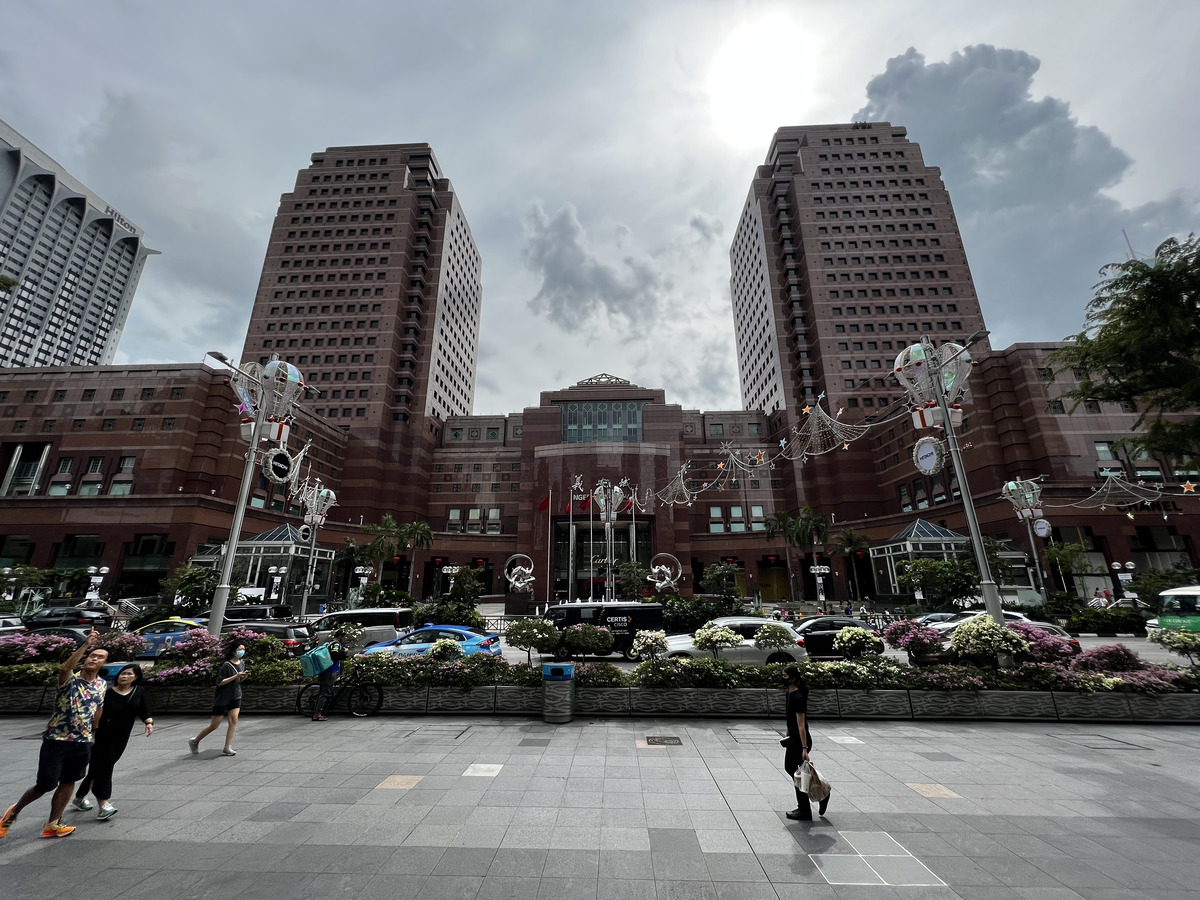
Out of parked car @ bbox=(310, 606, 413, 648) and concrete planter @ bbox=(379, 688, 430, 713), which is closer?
concrete planter @ bbox=(379, 688, 430, 713)

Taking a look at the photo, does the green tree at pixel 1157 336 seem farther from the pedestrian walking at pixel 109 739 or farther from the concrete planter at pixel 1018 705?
the pedestrian walking at pixel 109 739

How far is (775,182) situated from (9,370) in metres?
105

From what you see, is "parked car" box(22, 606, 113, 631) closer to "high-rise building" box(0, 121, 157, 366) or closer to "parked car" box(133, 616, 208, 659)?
"parked car" box(133, 616, 208, 659)

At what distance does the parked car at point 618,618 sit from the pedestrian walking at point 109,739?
17536 mm

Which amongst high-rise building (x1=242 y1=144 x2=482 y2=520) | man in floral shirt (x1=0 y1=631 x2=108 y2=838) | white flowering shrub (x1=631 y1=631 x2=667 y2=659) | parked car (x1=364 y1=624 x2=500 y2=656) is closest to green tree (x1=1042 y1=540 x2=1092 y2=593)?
white flowering shrub (x1=631 y1=631 x2=667 y2=659)

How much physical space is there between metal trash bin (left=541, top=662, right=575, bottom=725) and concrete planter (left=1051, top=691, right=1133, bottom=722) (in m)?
11.2

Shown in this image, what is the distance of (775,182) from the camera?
85875 mm

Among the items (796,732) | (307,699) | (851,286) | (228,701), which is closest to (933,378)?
(796,732)

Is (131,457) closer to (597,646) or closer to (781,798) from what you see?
(597,646)

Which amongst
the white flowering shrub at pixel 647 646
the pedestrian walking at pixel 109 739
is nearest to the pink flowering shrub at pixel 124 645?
the pedestrian walking at pixel 109 739

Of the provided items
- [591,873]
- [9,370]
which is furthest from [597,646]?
[9,370]

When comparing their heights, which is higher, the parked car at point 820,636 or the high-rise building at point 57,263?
the high-rise building at point 57,263

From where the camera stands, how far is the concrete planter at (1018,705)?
11.5 metres

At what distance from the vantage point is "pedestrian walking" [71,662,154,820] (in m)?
6.45
